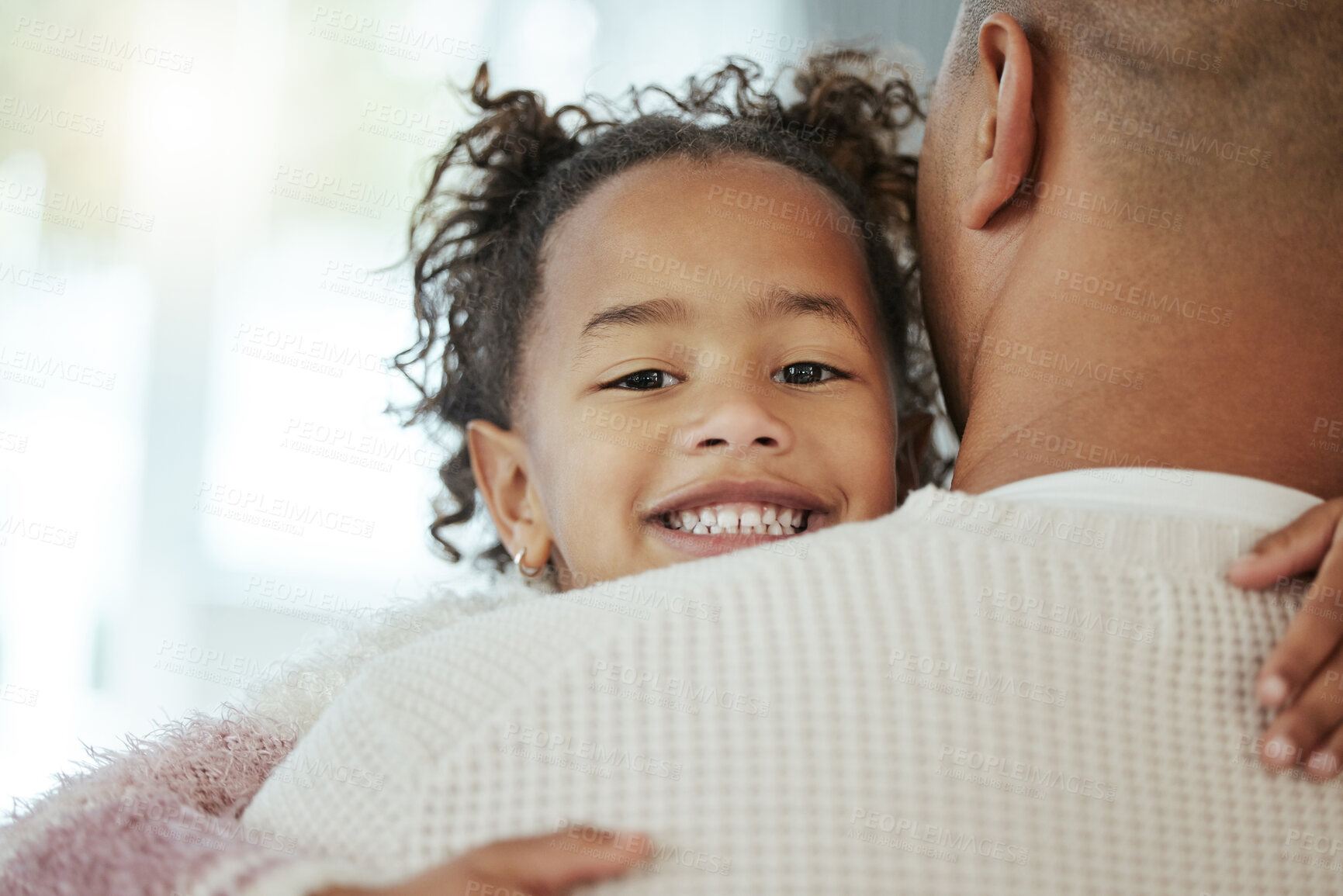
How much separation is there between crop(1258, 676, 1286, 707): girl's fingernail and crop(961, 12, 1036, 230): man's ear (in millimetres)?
444

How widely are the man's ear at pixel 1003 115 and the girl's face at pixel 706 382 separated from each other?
0.41 metres

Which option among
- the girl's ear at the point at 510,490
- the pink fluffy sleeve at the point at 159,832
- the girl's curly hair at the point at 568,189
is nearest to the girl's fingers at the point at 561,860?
the pink fluffy sleeve at the point at 159,832

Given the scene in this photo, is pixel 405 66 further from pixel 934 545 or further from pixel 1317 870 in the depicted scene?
pixel 1317 870

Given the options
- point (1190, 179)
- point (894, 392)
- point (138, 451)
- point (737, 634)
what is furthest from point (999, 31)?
point (138, 451)

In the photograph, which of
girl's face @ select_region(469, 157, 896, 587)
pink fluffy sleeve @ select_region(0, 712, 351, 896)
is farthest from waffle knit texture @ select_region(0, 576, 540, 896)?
girl's face @ select_region(469, 157, 896, 587)

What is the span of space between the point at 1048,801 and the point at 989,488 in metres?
0.29

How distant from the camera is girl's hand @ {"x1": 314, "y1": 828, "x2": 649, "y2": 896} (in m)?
0.64

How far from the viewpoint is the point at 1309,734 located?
2.30ft

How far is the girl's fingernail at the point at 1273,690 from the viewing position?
700 millimetres

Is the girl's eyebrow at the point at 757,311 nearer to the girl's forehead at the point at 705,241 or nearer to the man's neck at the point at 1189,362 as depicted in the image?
the girl's forehead at the point at 705,241

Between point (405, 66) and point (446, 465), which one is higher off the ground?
point (405, 66)

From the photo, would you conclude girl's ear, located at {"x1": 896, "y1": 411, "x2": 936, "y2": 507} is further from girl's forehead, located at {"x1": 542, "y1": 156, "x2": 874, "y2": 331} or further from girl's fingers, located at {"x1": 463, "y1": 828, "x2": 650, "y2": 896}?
girl's fingers, located at {"x1": 463, "y1": 828, "x2": 650, "y2": 896}

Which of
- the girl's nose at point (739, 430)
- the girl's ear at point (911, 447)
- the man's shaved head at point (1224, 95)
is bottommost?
the girl's nose at point (739, 430)

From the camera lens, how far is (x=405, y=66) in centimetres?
285
